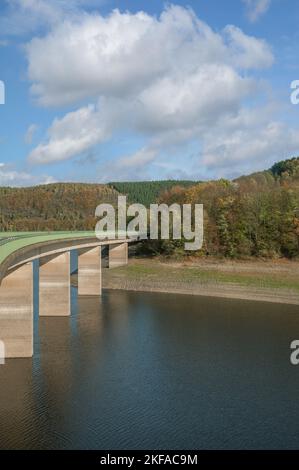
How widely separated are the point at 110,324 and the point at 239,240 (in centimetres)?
2817

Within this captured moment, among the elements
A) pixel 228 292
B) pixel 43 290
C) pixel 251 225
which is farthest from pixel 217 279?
pixel 43 290

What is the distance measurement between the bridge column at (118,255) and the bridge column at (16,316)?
→ 129 ft

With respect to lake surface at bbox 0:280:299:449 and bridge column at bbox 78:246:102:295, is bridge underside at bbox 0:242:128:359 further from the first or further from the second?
lake surface at bbox 0:280:299:449

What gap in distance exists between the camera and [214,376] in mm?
25266

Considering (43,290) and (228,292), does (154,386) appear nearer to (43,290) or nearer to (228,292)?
(43,290)

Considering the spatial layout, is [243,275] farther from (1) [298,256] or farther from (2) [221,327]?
(2) [221,327]

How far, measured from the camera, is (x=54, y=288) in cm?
3988

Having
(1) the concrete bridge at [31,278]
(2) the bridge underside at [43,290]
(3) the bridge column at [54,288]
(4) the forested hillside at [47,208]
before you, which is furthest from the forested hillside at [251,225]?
(4) the forested hillside at [47,208]

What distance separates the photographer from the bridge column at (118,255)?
221 feet

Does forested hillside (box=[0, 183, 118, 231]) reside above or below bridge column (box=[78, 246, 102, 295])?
above

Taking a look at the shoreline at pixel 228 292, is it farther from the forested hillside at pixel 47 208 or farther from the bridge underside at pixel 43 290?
the forested hillside at pixel 47 208

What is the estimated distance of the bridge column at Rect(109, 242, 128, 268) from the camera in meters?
67.3

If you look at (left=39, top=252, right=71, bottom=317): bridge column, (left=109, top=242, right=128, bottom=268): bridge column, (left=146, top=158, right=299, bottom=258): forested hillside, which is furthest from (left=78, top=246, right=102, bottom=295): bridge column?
(left=146, top=158, right=299, bottom=258): forested hillside
